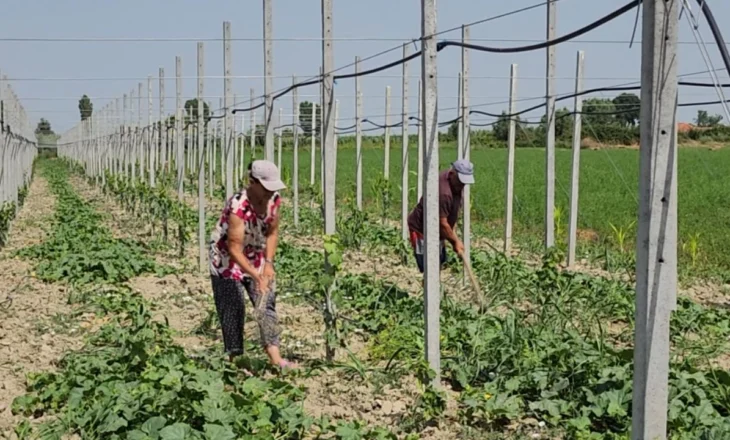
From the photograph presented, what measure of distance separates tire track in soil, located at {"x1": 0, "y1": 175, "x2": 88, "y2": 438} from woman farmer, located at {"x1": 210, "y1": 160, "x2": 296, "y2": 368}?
1.37 m

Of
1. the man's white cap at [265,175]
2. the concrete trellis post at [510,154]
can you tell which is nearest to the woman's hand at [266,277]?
the man's white cap at [265,175]

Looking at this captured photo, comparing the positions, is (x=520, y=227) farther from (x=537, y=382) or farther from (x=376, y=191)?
(x=537, y=382)

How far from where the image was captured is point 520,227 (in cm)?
1612

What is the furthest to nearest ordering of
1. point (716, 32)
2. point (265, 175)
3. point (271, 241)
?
point (271, 241) → point (265, 175) → point (716, 32)

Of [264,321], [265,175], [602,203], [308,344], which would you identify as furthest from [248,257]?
[602,203]

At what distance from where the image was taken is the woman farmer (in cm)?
621

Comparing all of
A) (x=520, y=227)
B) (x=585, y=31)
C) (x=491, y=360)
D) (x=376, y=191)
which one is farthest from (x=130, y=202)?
(x=585, y=31)

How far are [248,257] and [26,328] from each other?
8.97 ft

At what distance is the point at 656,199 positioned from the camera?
356cm

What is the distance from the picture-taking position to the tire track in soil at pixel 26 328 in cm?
615

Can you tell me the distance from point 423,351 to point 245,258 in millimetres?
1364

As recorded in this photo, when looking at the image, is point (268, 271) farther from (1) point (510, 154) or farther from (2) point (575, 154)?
(1) point (510, 154)

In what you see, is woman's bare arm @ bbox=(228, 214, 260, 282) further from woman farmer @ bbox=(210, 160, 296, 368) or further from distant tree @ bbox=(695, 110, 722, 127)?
distant tree @ bbox=(695, 110, 722, 127)

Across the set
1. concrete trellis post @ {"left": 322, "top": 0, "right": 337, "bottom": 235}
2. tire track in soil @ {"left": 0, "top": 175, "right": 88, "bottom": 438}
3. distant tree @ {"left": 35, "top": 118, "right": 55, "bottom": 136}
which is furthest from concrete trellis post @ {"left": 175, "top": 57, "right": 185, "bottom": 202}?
distant tree @ {"left": 35, "top": 118, "right": 55, "bottom": 136}
